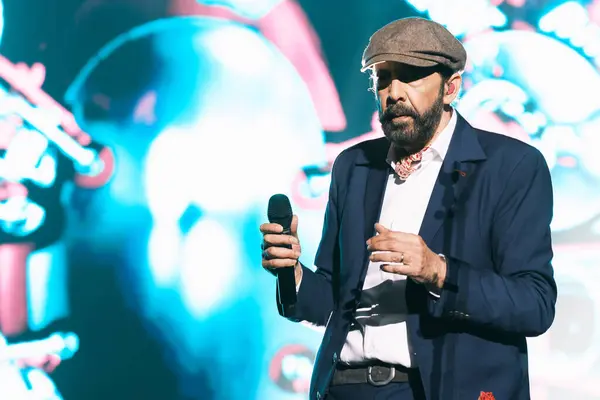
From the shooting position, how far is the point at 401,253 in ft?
4.36

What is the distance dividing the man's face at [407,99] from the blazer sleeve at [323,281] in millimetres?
260

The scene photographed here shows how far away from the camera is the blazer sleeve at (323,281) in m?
1.70

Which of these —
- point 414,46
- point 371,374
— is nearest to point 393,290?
point 371,374

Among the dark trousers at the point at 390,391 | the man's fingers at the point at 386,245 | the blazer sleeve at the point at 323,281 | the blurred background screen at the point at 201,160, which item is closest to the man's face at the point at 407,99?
the blazer sleeve at the point at 323,281

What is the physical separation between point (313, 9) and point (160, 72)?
0.66 meters

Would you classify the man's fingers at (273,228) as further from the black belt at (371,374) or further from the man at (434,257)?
the black belt at (371,374)

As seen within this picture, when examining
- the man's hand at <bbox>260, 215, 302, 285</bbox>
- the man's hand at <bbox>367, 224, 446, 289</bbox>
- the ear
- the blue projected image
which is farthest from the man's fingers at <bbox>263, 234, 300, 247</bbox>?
the blue projected image

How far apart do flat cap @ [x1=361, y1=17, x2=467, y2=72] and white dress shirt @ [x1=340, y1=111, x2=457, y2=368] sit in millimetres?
184

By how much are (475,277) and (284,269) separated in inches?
13.9

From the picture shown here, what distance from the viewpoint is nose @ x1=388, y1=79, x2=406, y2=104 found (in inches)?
62.7

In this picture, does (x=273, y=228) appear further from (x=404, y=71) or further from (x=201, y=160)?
(x=201, y=160)

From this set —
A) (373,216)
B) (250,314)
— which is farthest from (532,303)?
(250,314)

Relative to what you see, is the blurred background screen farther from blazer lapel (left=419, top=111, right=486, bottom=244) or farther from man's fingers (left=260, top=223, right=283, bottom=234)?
man's fingers (left=260, top=223, right=283, bottom=234)

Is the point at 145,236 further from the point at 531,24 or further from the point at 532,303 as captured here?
the point at 532,303
